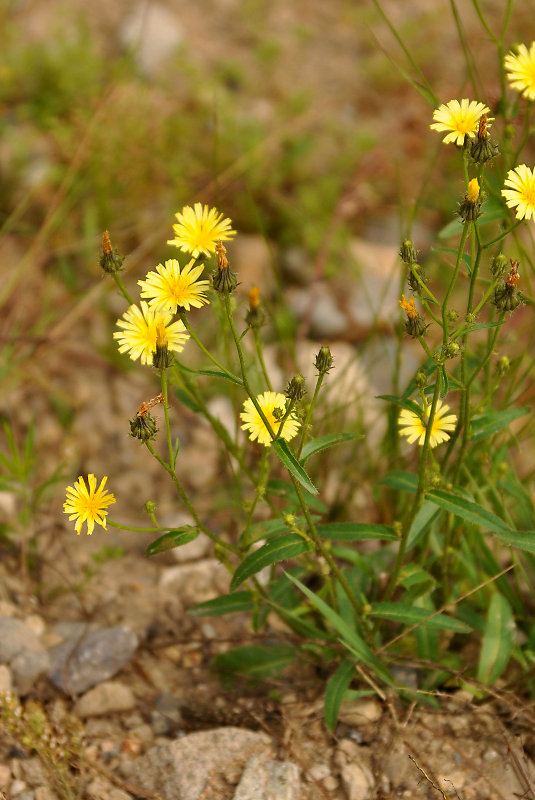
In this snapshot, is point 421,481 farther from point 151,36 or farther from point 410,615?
point 151,36

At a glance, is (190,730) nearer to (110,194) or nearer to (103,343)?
(103,343)

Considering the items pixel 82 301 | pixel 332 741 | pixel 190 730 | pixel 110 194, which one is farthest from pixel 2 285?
pixel 332 741

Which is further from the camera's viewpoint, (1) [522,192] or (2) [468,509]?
(2) [468,509]

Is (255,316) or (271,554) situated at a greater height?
(255,316)

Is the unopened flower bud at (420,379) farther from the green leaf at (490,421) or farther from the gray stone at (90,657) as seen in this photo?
the gray stone at (90,657)

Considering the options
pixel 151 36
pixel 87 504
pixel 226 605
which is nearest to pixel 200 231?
pixel 87 504

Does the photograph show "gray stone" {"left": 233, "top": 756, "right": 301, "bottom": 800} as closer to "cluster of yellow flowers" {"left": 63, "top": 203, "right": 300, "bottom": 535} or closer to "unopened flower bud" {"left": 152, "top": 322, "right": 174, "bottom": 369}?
"cluster of yellow flowers" {"left": 63, "top": 203, "right": 300, "bottom": 535}

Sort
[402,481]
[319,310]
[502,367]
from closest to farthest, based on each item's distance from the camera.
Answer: [502,367]
[402,481]
[319,310]
